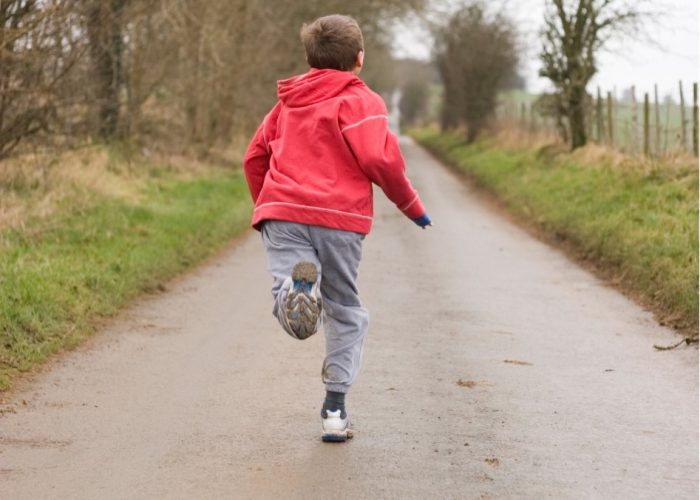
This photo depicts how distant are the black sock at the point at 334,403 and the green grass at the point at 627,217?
394cm

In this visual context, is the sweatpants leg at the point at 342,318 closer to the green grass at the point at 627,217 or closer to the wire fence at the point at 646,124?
the green grass at the point at 627,217

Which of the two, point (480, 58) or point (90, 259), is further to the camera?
point (480, 58)

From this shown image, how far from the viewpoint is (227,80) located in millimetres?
23031

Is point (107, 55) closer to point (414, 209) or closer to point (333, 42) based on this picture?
point (333, 42)

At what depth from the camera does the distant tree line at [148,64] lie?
11414 millimetres

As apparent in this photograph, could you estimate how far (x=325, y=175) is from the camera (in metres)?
4.88

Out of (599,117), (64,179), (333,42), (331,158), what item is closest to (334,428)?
(331,158)

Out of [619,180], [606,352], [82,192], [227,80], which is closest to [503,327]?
[606,352]

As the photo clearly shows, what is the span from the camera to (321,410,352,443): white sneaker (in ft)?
16.5

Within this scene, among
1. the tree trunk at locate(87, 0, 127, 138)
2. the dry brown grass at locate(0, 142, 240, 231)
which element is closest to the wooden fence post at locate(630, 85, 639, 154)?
the dry brown grass at locate(0, 142, 240, 231)

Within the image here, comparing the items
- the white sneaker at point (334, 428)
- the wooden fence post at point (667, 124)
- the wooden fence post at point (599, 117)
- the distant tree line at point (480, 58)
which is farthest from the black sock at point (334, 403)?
the distant tree line at point (480, 58)

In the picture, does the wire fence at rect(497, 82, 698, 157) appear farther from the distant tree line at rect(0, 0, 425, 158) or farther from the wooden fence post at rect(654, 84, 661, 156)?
the distant tree line at rect(0, 0, 425, 158)

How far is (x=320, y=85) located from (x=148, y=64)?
44.6ft

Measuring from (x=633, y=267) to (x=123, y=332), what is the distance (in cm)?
525
